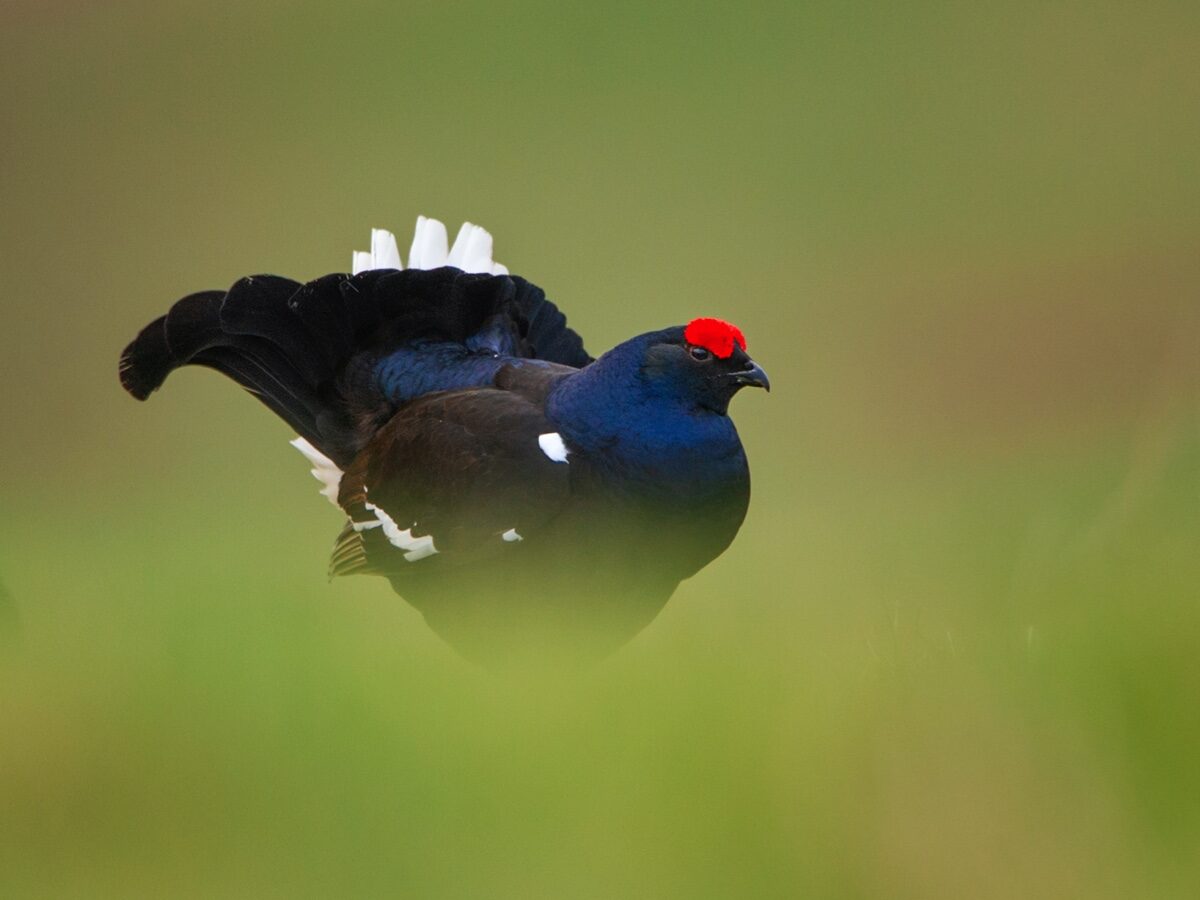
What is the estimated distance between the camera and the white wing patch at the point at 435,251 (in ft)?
15.0

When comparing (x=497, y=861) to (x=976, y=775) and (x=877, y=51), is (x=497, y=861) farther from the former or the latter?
(x=877, y=51)

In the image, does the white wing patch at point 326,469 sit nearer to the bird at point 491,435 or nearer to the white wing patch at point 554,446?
the bird at point 491,435

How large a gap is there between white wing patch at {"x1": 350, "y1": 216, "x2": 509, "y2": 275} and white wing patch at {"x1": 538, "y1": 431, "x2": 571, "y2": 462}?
129 centimetres

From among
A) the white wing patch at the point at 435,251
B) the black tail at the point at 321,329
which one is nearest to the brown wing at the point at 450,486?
the black tail at the point at 321,329

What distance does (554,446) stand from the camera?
334 centimetres

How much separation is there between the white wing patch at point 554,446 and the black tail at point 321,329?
0.81m

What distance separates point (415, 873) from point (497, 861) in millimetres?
63

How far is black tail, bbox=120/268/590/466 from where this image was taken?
4055 millimetres

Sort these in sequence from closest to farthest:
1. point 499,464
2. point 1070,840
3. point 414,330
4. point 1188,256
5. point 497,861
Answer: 1. point 1070,840
2. point 497,861
3. point 499,464
4. point 414,330
5. point 1188,256

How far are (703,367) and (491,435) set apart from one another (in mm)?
445

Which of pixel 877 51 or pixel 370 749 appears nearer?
pixel 370 749

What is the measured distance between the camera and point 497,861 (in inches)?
51.2

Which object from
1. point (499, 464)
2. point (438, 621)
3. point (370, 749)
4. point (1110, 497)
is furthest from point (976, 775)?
point (438, 621)

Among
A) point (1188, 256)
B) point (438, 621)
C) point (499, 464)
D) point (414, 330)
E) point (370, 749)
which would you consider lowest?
point (370, 749)
